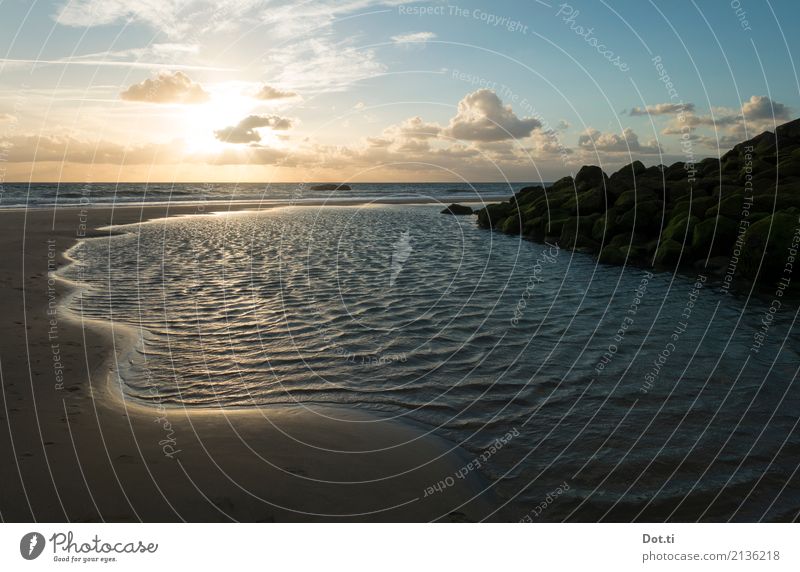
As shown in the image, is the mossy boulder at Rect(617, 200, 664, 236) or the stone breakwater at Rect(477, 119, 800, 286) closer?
the stone breakwater at Rect(477, 119, 800, 286)

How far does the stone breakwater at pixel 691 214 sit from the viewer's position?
71.8 feet

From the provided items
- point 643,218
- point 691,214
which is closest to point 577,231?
point 643,218

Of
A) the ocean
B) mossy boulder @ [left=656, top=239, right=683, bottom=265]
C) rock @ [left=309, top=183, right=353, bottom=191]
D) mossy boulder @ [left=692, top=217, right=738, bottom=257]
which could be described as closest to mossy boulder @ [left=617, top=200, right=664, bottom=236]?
mossy boulder @ [left=656, top=239, right=683, bottom=265]

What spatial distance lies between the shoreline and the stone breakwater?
17.6 m

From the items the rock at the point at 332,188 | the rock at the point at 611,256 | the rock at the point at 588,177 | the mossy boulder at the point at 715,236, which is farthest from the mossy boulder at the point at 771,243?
the rock at the point at 332,188

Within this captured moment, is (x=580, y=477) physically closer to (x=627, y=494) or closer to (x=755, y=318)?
(x=627, y=494)

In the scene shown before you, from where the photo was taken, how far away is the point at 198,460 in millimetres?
7418

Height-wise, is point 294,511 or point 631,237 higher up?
point 631,237

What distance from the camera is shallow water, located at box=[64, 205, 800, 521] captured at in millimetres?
7512

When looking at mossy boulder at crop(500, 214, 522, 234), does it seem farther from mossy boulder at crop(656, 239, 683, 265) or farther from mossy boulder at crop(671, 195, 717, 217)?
mossy boulder at crop(656, 239, 683, 265)

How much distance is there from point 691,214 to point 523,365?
65.2 ft

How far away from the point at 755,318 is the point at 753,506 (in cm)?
1120
